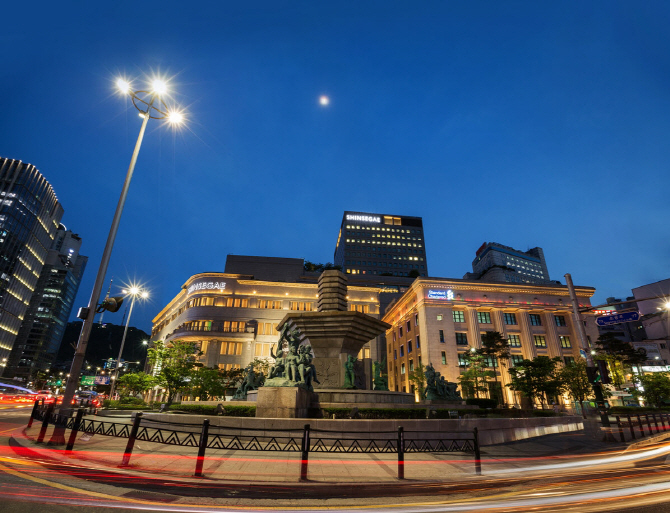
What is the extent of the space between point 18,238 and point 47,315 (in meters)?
50.9

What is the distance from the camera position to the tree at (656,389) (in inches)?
2016

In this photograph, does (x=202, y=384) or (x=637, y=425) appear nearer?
(x=637, y=425)

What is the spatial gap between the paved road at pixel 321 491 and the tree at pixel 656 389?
60143mm

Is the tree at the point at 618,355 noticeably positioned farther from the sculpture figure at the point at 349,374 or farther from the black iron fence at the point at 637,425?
the sculpture figure at the point at 349,374

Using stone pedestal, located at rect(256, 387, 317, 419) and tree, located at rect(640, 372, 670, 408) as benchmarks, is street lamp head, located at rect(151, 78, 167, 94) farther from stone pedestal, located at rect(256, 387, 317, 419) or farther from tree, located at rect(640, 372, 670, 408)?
tree, located at rect(640, 372, 670, 408)

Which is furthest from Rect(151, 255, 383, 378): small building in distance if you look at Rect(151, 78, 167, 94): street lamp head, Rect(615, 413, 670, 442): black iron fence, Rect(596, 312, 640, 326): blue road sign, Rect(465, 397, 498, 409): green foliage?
Rect(151, 78, 167, 94): street lamp head

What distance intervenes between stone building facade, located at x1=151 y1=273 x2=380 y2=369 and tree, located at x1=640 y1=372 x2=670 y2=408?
44.4m

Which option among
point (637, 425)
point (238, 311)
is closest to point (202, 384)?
point (637, 425)

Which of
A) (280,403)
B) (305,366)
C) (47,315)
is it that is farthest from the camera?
(47,315)

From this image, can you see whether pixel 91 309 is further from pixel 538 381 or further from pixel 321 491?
pixel 538 381

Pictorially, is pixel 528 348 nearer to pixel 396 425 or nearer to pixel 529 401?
pixel 529 401

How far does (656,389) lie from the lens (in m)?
51.4

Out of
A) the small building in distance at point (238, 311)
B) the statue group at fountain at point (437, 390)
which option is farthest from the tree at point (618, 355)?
the small building in distance at point (238, 311)

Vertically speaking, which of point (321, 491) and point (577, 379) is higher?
point (577, 379)
